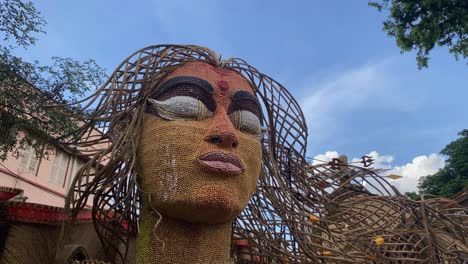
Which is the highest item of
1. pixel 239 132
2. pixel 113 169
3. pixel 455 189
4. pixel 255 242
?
pixel 455 189

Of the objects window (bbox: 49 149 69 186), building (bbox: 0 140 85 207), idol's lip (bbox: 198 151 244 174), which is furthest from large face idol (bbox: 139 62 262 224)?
window (bbox: 49 149 69 186)

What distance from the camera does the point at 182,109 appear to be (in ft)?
11.9

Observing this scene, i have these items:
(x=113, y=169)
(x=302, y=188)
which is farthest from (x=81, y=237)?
(x=302, y=188)

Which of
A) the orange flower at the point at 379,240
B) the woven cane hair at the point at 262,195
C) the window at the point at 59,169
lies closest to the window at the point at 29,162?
the window at the point at 59,169

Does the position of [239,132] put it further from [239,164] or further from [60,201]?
[60,201]

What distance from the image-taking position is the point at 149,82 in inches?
159

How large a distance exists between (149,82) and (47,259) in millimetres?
1710

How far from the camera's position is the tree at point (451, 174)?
1702cm

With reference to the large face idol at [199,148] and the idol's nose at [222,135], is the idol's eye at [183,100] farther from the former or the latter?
the idol's nose at [222,135]

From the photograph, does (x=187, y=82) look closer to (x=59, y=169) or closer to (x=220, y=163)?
(x=220, y=163)

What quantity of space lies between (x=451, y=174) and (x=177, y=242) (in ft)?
56.8

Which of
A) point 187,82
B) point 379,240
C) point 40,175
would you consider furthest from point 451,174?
point 187,82

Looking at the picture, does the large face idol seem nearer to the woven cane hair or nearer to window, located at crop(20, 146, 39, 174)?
the woven cane hair

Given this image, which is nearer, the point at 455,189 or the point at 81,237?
the point at 81,237
